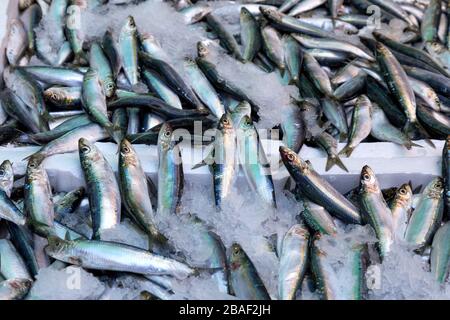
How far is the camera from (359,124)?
130 inches

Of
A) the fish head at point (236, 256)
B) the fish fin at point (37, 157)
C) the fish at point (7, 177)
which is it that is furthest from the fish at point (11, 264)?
the fish head at point (236, 256)

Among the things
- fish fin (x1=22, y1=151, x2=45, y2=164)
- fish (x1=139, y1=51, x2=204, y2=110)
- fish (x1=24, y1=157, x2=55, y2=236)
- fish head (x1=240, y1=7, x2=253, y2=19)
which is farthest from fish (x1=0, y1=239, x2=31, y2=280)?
fish head (x1=240, y1=7, x2=253, y2=19)

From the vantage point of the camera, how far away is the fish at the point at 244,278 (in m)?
2.45

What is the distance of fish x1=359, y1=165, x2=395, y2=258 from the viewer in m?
2.74

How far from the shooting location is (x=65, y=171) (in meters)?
3.10

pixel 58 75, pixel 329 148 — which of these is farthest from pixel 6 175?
pixel 329 148

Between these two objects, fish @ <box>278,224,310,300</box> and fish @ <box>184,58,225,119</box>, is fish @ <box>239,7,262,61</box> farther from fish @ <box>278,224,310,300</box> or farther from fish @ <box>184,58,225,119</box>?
fish @ <box>278,224,310,300</box>

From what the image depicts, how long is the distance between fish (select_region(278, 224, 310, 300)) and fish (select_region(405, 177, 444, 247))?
54cm

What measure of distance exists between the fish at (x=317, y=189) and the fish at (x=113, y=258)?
765 mm

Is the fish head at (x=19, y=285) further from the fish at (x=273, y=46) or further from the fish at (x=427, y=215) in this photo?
the fish at (x=273, y=46)

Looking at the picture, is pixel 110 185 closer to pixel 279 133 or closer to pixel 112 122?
pixel 112 122
